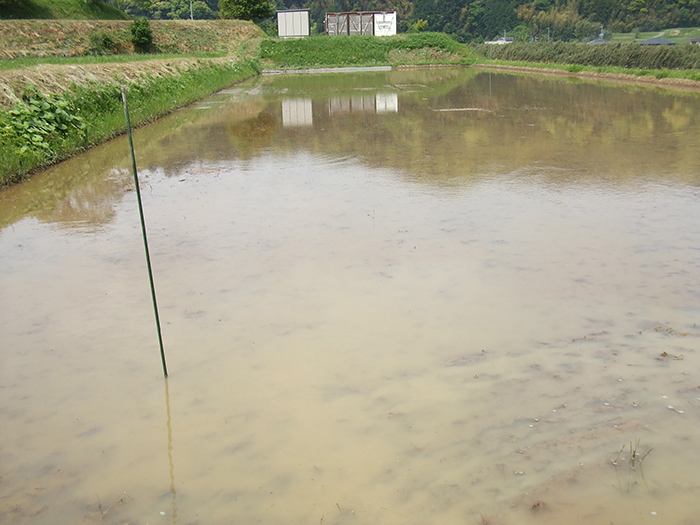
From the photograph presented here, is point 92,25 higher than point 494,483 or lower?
higher

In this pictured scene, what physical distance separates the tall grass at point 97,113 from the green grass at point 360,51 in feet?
65.6

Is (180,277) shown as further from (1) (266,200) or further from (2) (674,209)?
(2) (674,209)

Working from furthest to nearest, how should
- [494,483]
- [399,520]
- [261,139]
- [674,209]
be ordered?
[261,139] < [674,209] < [494,483] < [399,520]

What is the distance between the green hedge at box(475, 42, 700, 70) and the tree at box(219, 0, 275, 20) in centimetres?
2023

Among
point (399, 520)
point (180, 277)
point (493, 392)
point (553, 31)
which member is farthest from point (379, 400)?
point (553, 31)

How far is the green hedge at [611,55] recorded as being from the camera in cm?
2461

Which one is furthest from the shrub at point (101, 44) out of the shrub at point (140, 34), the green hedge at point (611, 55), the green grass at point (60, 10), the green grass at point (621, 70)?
the green hedge at point (611, 55)

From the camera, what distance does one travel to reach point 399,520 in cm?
269

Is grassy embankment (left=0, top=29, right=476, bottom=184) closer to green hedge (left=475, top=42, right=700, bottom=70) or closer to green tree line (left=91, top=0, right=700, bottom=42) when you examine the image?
green hedge (left=475, top=42, right=700, bottom=70)

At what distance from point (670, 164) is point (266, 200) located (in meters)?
6.13

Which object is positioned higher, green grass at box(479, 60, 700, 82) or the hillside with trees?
the hillside with trees

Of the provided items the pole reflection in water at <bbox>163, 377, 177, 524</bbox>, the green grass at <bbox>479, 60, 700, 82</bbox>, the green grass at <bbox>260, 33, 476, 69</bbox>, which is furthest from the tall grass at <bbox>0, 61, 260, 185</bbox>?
the green grass at <bbox>260, 33, 476, 69</bbox>

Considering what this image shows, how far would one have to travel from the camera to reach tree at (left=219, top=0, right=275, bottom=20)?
48.6 metres

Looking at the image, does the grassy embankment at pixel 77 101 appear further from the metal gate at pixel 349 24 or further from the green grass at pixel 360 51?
the metal gate at pixel 349 24
